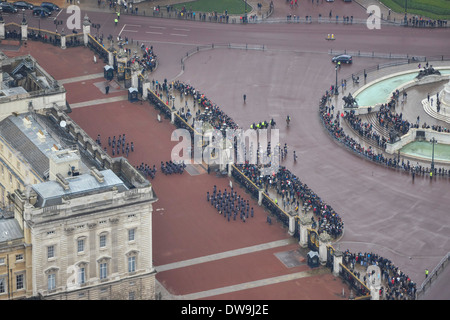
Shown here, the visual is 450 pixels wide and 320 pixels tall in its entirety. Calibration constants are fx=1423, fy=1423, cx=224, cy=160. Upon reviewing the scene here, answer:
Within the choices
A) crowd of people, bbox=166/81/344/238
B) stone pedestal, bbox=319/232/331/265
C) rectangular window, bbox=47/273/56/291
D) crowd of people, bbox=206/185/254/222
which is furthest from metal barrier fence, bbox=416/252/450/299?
rectangular window, bbox=47/273/56/291

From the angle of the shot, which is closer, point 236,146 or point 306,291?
point 306,291

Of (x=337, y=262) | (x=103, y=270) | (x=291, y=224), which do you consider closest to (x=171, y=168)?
(x=291, y=224)

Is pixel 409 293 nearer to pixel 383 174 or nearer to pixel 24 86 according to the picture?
pixel 383 174

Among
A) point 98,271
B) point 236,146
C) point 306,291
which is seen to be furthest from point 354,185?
point 98,271

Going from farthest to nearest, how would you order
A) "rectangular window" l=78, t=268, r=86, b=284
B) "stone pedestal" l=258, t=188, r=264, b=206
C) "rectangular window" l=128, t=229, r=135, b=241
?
"stone pedestal" l=258, t=188, r=264, b=206
"rectangular window" l=128, t=229, r=135, b=241
"rectangular window" l=78, t=268, r=86, b=284

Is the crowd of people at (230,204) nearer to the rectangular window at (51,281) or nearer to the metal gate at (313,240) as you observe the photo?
the metal gate at (313,240)

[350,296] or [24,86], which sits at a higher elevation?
[24,86]

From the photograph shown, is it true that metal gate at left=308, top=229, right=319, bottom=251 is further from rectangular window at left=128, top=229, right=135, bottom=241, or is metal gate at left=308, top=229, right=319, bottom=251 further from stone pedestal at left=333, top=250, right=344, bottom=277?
rectangular window at left=128, top=229, right=135, bottom=241
